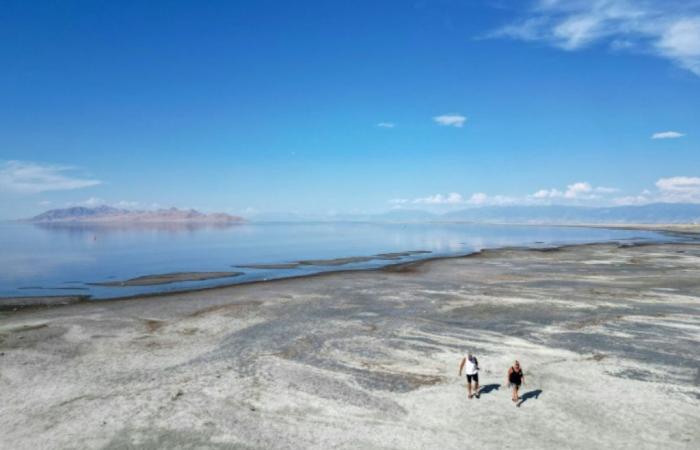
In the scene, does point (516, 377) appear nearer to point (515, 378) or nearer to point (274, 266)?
point (515, 378)

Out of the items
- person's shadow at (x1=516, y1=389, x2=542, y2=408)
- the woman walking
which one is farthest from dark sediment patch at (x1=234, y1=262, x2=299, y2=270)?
the woman walking

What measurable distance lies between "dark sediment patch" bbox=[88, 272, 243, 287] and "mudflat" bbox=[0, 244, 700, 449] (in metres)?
11.7

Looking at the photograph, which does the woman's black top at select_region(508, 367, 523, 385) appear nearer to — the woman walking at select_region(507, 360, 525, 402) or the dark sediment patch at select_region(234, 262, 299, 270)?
the woman walking at select_region(507, 360, 525, 402)

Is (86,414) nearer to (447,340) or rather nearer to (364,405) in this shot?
(364,405)

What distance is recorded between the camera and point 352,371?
2189cm

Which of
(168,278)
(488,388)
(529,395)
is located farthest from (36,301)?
(529,395)

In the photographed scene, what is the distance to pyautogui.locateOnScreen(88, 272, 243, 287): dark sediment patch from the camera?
51.5 m

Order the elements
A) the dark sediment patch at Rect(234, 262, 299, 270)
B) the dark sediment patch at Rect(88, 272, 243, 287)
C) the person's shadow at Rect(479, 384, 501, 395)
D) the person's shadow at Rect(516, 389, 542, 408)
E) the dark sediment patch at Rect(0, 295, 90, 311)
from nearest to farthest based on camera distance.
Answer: the person's shadow at Rect(516, 389, 542, 408) < the person's shadow at Rect(479, 384, 501, 395) < the dark sediment patch at Rect(0, 295, 90, 311) < the dark sediment patch at Rect(88, 272, 243, 287) < the dark sediment patch at Rect(234, 262, 299, 270)

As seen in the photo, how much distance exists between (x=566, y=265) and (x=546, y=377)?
4800 cm

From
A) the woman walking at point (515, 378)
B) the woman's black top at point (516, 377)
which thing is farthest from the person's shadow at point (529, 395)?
the woman's black top at point (516, 377)

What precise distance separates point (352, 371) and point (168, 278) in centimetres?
4027

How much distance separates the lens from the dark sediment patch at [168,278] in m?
51.5

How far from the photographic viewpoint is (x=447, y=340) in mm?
26562

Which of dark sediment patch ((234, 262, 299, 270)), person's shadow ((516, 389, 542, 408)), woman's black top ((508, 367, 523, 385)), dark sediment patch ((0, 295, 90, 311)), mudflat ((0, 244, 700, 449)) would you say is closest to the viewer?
mudflat ((0, 244, 700, 449))
